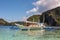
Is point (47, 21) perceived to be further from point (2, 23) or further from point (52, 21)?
point (2, 23)

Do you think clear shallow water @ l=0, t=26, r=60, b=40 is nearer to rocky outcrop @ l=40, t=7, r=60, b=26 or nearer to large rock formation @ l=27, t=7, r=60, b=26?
large rock formation @ l=27, t=7, r=60, b=26

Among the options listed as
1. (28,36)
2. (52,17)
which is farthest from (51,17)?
(28,36)

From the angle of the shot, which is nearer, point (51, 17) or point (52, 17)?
point (51, 17)

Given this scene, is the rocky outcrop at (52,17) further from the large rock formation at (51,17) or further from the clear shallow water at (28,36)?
the clear shallow water at (28,36)

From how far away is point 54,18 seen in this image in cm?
11975

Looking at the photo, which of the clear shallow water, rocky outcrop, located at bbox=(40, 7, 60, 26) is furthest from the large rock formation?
the clear shallow water

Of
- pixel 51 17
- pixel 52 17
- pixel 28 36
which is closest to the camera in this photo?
pixel 28 36

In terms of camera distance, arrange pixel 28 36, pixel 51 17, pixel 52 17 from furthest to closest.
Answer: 1. pixel 52 17
2. pixel 51 17
3. pixel 28 36

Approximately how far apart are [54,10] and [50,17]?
556 inches

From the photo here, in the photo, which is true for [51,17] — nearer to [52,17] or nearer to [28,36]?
[52,17]

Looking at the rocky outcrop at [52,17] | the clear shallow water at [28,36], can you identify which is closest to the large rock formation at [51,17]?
the rocky outcrop at [52,17]

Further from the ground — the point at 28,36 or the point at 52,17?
the point at 52,17

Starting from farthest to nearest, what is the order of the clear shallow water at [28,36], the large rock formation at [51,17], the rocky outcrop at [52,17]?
1. the rocky outcrop at [52,17]
2. the large rock formation at [51,17]
3. the clear shallow water at [28,36]

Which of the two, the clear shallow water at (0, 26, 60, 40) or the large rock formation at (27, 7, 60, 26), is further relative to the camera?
the large rock formation at (27, 7, 60, 26)
